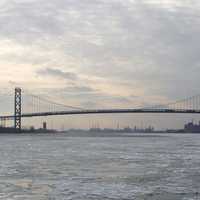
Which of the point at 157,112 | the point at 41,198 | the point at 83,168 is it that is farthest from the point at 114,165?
the point at 157,112

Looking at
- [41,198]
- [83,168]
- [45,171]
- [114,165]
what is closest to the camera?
[41,198]

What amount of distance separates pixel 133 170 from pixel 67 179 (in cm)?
465

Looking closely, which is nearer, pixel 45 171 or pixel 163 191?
pixel 163 191

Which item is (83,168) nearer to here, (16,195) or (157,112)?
(16,195)

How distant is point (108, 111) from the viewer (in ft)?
294

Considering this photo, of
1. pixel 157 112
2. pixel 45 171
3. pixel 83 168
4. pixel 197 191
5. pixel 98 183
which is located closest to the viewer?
pixel 197 191

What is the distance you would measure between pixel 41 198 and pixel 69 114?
260 feet

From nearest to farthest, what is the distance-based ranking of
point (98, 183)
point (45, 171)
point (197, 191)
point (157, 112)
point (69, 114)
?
point (197, 191) < point (98, 183) < point (45, 171) < point (157, 112) < point (69, 114)

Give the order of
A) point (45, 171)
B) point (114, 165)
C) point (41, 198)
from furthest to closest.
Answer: point (114, 165) → point (45, 171) → point (41, 198)

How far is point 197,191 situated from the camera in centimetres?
1670

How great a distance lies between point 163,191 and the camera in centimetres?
1670

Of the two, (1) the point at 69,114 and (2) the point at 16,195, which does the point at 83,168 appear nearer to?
(2) the point at 16,195

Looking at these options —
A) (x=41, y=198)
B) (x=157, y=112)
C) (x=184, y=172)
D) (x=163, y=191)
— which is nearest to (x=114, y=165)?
(x=184, y=172)

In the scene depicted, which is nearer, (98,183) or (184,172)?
(98,183)
